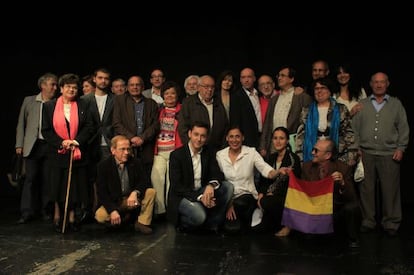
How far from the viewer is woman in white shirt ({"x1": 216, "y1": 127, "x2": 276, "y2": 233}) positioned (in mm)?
4137

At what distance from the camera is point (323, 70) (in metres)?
4.56

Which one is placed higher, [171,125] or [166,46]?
[166,46]

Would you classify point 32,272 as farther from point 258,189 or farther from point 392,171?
point 392,171

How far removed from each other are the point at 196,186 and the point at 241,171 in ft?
1.31

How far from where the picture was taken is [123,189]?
411cm

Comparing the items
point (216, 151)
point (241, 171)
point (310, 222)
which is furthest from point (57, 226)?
point (310, 222)

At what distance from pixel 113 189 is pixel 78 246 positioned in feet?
1.90

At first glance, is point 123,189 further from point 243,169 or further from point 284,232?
point 284,232

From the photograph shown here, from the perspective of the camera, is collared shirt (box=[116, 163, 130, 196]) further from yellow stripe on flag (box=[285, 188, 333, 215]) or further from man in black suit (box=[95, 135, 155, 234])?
yellow stripe on flag (box=[285, 188, 333, 215])

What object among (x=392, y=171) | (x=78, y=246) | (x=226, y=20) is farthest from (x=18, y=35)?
(x=392, y=171)

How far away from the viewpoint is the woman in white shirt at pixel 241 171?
4137 millimetres

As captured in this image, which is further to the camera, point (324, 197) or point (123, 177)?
point (123, 177)

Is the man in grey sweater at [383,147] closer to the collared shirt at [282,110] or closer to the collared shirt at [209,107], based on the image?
the collared shirt at [282,110]

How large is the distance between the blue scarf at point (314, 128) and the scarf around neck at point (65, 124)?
1891 millimetres
